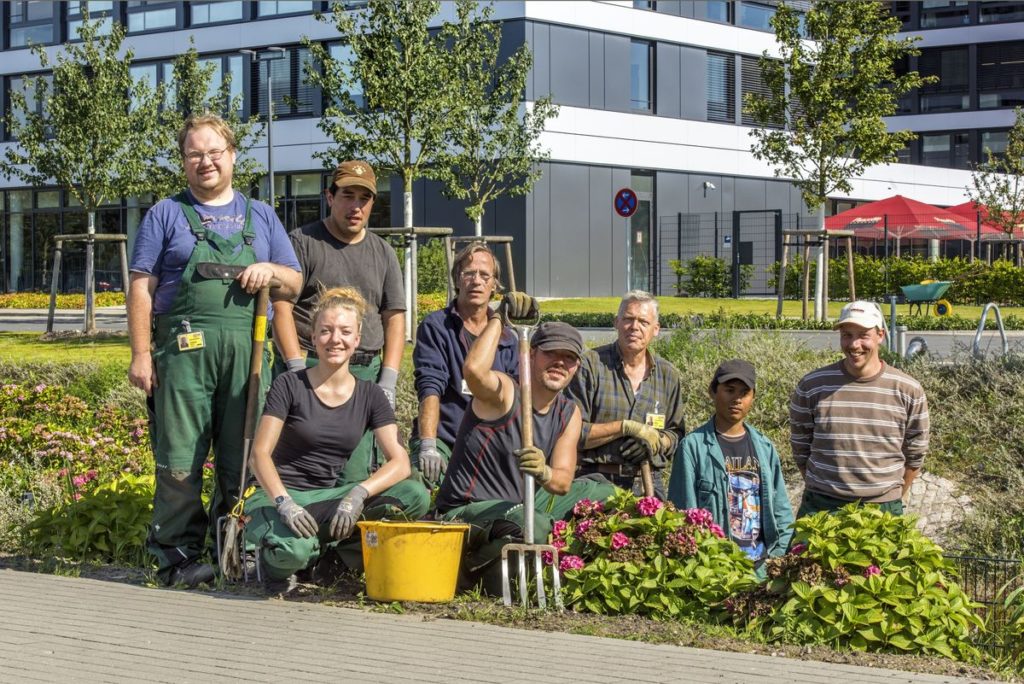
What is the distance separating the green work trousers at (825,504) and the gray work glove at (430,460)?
1.89 m

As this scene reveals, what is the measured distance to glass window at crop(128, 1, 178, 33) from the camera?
4738 cm

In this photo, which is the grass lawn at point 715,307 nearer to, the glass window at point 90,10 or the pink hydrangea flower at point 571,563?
the glass window at point 90,10

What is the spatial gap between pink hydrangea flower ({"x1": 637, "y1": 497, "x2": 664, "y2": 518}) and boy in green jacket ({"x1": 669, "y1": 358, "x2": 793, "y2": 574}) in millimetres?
587

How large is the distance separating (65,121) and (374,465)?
21.6 meters

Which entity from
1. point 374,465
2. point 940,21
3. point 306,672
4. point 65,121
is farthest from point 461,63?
point 940,21

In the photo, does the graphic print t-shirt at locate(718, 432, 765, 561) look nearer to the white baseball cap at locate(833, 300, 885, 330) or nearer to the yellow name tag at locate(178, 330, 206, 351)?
the white baseball cap at locate(833, 300, 885, 330)

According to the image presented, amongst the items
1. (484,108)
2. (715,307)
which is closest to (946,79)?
(715,307)

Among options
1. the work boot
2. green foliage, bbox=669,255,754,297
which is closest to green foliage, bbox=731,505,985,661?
the work boot

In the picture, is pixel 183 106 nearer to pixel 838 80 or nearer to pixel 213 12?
pixel 213 12

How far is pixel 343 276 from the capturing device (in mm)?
7867

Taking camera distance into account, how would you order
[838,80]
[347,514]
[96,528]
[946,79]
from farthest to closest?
[946,79] < [838,80] < [96,528] < [347,514]

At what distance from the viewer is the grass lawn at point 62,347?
748 inches

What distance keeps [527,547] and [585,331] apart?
1930 centimetres

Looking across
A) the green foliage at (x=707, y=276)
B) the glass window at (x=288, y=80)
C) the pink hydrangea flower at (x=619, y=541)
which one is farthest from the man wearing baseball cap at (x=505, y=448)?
the glass window at (x=288, y=80)
